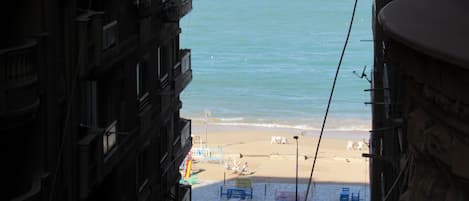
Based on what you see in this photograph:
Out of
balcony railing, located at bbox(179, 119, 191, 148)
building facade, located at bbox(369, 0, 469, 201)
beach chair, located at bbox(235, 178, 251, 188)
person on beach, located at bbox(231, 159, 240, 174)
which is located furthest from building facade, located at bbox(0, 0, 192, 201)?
person on beach, located at bbox(231, 159, 240, 174)

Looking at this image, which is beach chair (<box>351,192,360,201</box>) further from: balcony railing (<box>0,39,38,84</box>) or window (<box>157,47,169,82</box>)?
balcony railing (<box>0,39,38,84</box>)

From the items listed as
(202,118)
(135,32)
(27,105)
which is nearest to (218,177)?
(202,118)

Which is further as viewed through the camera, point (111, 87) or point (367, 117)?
point (367, 117)

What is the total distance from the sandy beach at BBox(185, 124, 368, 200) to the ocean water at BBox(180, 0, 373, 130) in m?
4.29

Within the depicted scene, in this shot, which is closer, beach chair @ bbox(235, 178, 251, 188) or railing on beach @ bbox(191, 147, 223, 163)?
beach chair @ bbox(235, 178, 251, 188)

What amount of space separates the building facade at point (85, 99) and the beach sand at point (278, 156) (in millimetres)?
25477

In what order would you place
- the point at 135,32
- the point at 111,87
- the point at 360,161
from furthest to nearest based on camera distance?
the point at 360,161 → the point at 135,32 → the point at 111,87

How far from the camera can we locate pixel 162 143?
66.1ft

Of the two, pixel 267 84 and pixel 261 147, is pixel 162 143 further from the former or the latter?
pixel 267 84

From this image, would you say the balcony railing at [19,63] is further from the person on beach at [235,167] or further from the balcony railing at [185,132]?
the person on beach at [235,167]

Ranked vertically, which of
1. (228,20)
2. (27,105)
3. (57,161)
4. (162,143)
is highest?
(27,105)

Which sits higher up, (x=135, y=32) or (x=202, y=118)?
(x=135, y=32)

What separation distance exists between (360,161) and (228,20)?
267 ft

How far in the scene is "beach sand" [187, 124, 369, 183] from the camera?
45.5 m
